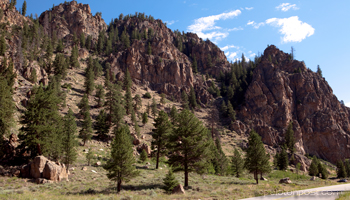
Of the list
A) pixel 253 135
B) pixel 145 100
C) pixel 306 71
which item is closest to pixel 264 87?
pixel 306 71

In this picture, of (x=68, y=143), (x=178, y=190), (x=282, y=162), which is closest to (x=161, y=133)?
(x=68, y=143)

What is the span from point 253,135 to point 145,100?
66449mm

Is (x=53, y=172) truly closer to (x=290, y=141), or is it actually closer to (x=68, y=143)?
(x=68, y=143)

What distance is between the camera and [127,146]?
2136 centimetres

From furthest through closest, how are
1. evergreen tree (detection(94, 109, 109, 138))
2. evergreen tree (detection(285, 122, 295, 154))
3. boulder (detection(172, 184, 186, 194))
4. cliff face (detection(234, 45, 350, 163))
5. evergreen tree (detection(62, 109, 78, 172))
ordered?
1. cliff face (detection(234, 45, 350, 163))
2. evergreen tree (detection(285, 122, 295, 154))
3. evergreen tree (detection(94, 109, 109, 138))
4. evergreen tree (detection(62, 109, 78, 172))
5. boulder (detection(172, 184, 186, 194))

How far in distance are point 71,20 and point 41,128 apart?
501ft

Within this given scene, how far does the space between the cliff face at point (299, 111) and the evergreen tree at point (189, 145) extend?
6970 cm

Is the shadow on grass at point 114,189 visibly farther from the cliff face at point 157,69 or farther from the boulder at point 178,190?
the cliff face at point 157,69

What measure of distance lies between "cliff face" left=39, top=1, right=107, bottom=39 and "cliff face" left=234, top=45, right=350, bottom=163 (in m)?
129

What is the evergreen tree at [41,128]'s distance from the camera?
24625 millimetres

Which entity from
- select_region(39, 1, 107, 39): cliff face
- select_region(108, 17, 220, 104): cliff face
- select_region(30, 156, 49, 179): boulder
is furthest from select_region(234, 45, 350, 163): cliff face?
select_region(39, 1, 107, 39): cliff face

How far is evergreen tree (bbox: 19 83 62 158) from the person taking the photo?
80.8 feet

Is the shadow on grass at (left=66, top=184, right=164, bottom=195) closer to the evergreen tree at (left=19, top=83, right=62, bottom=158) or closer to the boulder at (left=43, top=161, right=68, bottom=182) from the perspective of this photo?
the boulder at (left=43, top=161, right=68, bottom=182)

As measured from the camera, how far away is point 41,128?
24938mm
